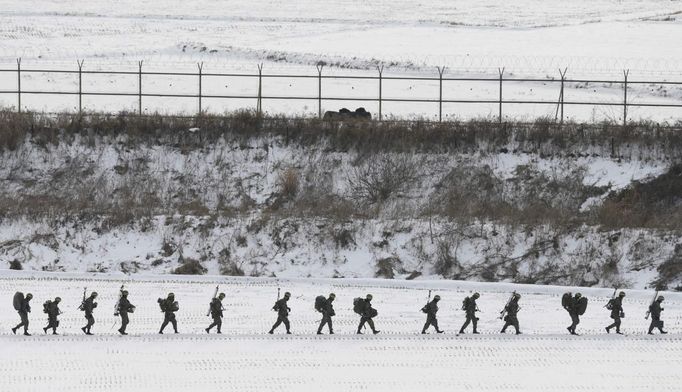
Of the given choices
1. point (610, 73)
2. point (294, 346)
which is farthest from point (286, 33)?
point (294, 346)

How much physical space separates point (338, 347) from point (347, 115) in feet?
58.1

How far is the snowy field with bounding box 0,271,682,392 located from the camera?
78.1 ft

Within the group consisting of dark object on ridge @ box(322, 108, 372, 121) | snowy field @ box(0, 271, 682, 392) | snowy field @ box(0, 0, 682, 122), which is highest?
snowy field @ box(0, 0, 682, 122)

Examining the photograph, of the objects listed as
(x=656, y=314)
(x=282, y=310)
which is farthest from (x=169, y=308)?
(x=656, y=314)

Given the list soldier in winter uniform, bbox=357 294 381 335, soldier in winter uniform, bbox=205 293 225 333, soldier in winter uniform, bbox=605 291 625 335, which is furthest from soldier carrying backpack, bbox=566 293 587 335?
soldier in winter uniform, bbox=205 293 225 333

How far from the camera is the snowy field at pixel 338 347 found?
23812mm

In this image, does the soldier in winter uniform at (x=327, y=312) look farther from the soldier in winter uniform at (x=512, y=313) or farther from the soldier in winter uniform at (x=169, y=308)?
the soldier in winter uniform at (x=512, y=313)

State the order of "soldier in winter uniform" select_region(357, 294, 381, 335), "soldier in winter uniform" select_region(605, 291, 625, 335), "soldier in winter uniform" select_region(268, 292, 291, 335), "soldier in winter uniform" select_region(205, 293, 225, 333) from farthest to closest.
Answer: "soldier in winter uniform" select_region(605, 291, 625, 335), "soldier in winter uniform" select_region(357, 294, 381, 335), "soldier in winter uniform" select_region(268, 292, 291, 335), "soldier in winter uniform" select_region(205, 293, 225, 333)

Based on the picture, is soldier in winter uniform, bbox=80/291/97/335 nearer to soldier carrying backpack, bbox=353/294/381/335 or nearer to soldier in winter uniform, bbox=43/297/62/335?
soldier in winter uniform, bbox=43/297/62/335

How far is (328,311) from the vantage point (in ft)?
86.7

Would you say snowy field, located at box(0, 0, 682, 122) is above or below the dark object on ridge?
above

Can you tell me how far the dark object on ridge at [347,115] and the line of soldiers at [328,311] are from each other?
16.1 m

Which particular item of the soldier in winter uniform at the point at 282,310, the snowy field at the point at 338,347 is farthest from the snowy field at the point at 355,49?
the soldier in winter uniform at the point at 282,310

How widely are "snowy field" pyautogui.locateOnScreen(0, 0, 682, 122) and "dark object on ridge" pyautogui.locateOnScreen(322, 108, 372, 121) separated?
7.64ft
